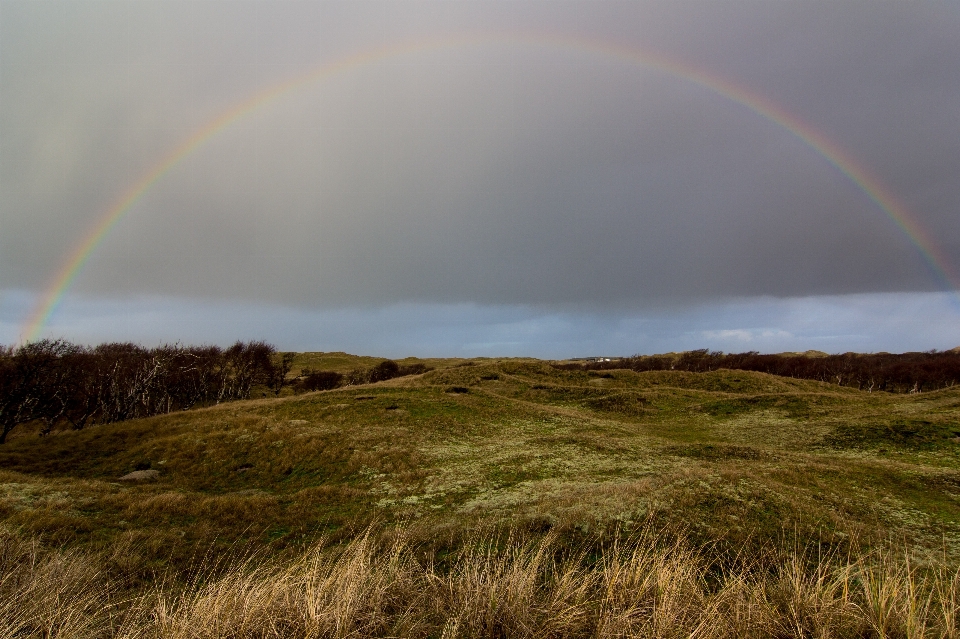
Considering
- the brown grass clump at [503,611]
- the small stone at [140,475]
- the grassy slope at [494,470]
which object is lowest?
the small stone at [140,475]

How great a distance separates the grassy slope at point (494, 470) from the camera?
1339cm

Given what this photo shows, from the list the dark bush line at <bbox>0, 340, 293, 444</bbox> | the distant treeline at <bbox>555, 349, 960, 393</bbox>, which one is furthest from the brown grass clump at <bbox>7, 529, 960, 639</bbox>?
the distant treeline at <bbox>555, 349, 960, 393</bbox>

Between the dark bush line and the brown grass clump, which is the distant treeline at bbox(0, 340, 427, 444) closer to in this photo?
the dark bush line

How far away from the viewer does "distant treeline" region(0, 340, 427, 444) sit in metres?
48.2

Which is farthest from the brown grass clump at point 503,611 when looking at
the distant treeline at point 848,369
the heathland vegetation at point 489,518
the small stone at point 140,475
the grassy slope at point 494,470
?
the distant treeline at point 848,369

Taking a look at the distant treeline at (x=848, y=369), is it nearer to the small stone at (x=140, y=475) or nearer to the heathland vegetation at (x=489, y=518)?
the heathland vegetation at (x=489, y=518)

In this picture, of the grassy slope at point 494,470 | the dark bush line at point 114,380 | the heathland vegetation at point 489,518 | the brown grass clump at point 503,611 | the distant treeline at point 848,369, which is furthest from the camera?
the distant treeline at point 848,369

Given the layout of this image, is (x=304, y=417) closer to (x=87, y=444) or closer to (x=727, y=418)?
(x=87, y=444)

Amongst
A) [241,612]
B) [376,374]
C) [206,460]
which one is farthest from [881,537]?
[376,374]

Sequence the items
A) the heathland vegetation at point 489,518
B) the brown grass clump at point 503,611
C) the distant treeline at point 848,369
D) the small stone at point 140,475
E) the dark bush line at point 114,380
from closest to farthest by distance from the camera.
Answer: the brown grass clump at point 503,611
the heathland vegetation at point 489,518
the small stone at point 140,475
the dark bush line at point 114,380
the distant treeline at point 848,369

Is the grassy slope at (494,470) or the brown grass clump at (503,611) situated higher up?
the brown grass clump at (503,611)

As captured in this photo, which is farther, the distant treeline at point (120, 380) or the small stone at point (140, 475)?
the distant treeline at point (120, 380)

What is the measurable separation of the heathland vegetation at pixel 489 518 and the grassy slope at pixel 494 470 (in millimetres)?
159

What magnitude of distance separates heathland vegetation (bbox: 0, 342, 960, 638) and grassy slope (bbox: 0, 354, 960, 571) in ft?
A: 0.52
